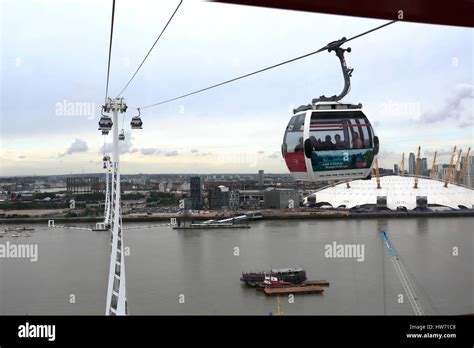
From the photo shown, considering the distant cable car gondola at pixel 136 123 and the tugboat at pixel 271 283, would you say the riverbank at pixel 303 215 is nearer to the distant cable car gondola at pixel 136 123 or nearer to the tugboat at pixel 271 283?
the tugboat at pixel 271 283

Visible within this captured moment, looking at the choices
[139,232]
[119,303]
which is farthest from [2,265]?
[119,303]

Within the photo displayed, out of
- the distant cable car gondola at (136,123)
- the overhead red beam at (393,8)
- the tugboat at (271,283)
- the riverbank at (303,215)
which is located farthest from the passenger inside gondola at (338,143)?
the riverbank at (303,215)

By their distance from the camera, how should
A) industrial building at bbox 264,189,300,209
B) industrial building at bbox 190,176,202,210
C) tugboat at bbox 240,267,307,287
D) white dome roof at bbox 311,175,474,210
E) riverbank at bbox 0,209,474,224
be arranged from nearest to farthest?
tugboat at bbox 240,267,307,287 → industrial building at bbox 264,189,300,209 → riverbank at bbox 0,209,474,224 → industrial building at bbox 190,176,202,210 → white dome roof at bbox 311,175,474,210

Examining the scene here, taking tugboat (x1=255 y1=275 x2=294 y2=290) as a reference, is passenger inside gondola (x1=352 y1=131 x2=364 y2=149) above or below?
above

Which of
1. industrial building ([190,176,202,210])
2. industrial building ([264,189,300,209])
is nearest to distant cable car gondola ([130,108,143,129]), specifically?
industrial building ([264,189,300,209])

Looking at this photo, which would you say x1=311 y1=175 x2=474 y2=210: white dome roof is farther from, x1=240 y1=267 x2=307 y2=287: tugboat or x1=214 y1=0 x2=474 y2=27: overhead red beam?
x1=214 y1=0 x2=474 y2=27: overhead red beam

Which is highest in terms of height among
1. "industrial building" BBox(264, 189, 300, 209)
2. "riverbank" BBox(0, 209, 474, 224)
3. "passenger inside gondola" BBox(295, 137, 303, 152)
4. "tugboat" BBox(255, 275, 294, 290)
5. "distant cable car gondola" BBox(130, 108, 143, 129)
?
"distant cable car gondola" BBox(130, 108, 143, 129)

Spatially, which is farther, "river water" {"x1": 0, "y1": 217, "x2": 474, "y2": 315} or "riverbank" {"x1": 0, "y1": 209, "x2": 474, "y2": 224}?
"riverbank" {"x1": 0, "y1": 209, "x2": 474, "y2": 224}
